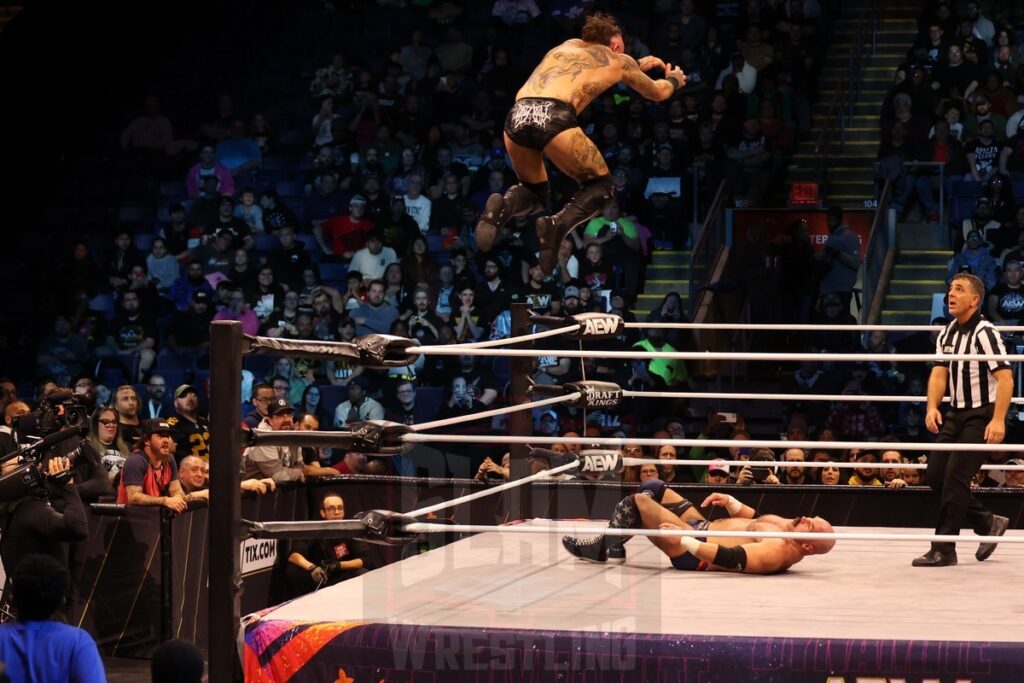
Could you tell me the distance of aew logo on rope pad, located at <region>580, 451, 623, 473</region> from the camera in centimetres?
448

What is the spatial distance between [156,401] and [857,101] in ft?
18.9

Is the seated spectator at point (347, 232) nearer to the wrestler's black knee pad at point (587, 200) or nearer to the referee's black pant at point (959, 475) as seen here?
the wrestler's black knee pad at point (587, 200)

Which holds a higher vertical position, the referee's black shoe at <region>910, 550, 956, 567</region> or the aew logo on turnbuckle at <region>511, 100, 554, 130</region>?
the aew logo on turnbuckle at <region>511, 100, 554, 130</region>

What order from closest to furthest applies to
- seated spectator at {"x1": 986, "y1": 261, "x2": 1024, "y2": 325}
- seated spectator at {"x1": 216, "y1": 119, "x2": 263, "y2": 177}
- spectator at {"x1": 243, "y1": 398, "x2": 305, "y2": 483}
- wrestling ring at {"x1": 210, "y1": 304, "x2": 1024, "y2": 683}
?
wrestling ring at {"x1": 210, "y1": 304, "x2": 1024, "y2": 683}, spectator at {"x1": 243, "y1": 398, "x2": 305, "y2": 483}, seated spectator at {"x1": 986, "y1": 261, "x2": 1024, "y2": 325}, seated spectator at {"x1": 216, "y1": 119, "x2": 263, "y2": 177}

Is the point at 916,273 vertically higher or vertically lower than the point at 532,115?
lower

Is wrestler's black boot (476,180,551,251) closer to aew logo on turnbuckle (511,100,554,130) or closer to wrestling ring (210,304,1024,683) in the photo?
aew logo on turnbuckle (511,100,554,130)

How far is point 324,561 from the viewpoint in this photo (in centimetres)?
641

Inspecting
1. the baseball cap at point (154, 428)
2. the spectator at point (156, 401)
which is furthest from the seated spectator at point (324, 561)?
the spectator at point (156, 401)

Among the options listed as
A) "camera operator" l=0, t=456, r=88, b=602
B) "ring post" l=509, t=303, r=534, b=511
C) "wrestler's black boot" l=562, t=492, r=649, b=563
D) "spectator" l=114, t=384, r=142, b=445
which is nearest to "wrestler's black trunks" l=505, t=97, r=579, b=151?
"ring post" l=509, t=303, r=534, b=511

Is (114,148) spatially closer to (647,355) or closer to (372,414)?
(372,414)

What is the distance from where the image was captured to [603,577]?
163 inches

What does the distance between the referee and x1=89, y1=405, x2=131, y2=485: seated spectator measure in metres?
4.16

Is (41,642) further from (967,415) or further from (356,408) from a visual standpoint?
(356,408)

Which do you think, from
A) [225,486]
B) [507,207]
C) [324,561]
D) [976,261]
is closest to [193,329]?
[324,561]
